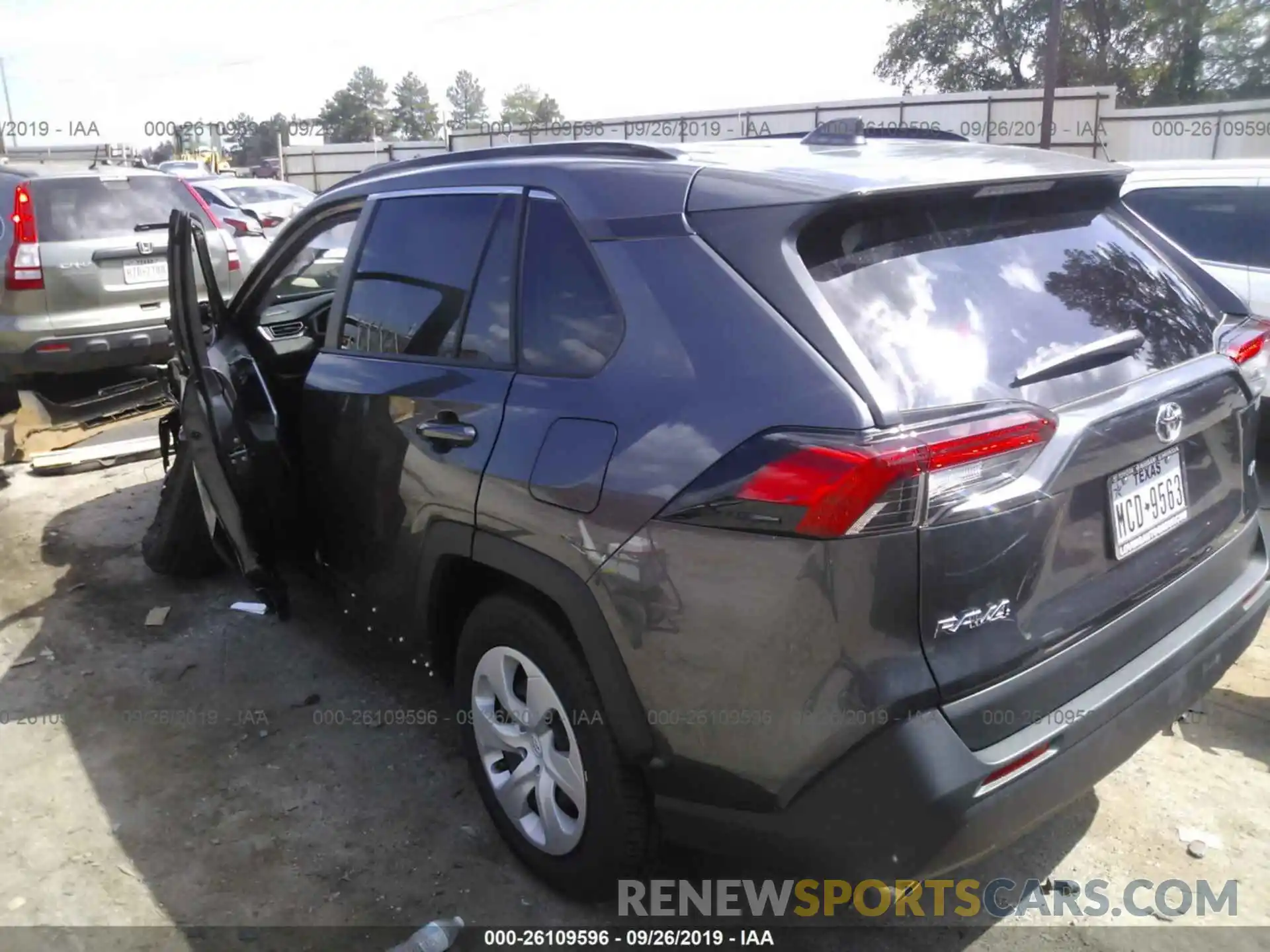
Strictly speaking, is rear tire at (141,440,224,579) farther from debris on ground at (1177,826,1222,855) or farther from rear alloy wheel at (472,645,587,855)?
debris on ground at (1177,826,1222,855)

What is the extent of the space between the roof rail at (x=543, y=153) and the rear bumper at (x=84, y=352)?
4.06 meters

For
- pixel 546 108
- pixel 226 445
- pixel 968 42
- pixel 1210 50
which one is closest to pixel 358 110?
pixel 546 108

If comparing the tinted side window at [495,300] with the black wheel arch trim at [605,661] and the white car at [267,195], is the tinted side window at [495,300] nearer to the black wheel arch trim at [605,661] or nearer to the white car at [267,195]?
the black wheel arch trim at [605,661]

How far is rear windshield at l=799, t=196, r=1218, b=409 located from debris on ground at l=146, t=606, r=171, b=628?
3.56 m

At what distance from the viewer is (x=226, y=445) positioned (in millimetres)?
3385

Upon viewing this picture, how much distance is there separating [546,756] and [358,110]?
96627mm

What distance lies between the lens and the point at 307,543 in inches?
146

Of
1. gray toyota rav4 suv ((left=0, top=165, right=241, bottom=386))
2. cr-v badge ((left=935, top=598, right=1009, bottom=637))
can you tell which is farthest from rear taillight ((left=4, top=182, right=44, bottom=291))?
cr-v badge ((left=935, top=598, right=1009, bottom=637))

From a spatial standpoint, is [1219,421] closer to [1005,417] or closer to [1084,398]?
[1084,398]

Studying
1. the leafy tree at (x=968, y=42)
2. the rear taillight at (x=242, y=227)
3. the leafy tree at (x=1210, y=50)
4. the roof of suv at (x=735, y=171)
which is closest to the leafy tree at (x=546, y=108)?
the leafy tree at (x=968, y=42)

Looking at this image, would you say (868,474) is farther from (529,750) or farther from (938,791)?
(529,750)

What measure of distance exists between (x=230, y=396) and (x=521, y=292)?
145 cm

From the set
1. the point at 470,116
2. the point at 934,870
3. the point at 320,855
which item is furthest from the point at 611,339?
the point at 470,116

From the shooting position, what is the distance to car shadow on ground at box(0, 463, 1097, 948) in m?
2.70
